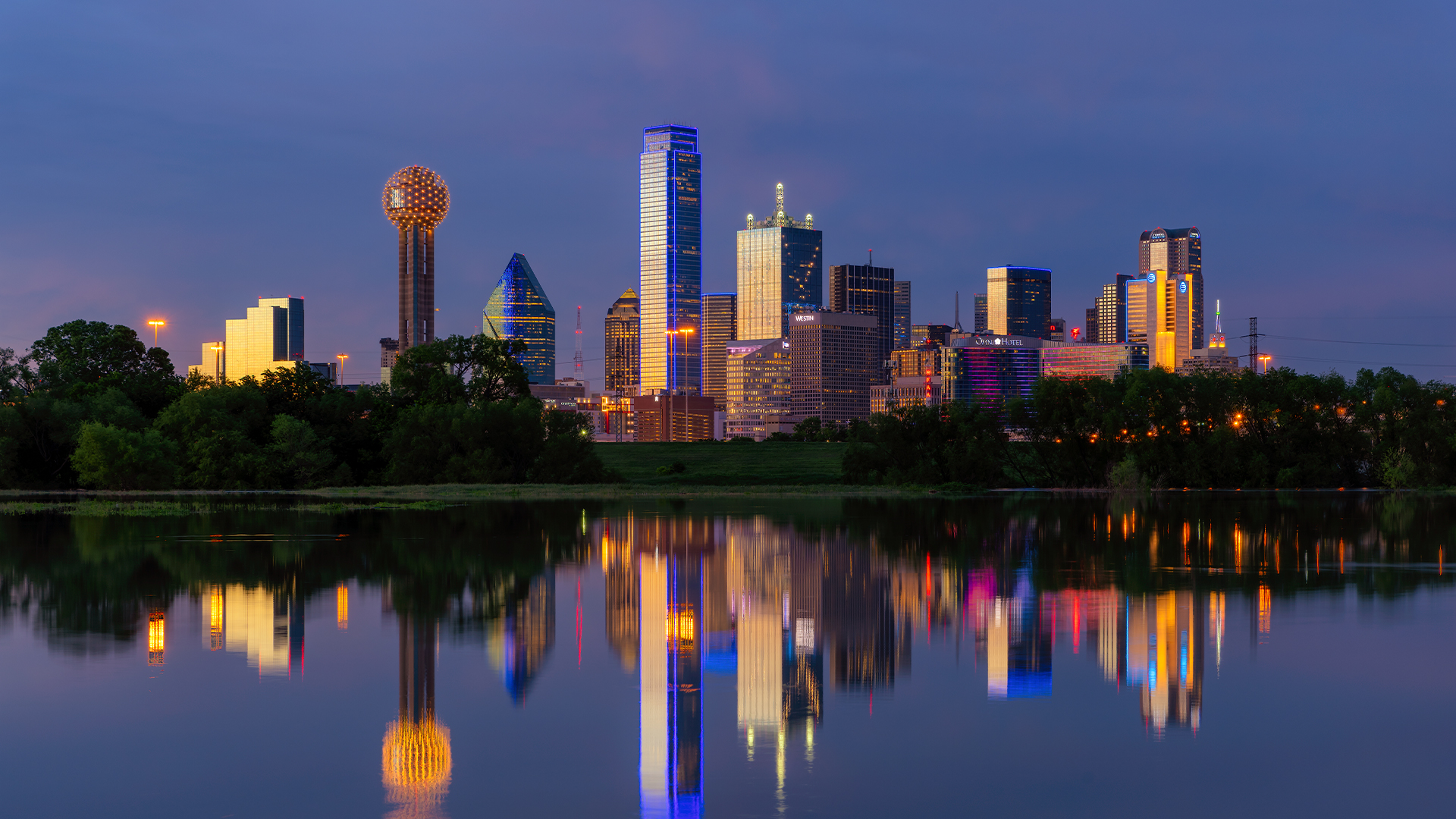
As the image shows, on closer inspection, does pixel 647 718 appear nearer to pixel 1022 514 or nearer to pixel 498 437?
pixel 1022 514

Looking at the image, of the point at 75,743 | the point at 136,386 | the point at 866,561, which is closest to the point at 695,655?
the point at 75,743

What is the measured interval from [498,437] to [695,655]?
2453 inches

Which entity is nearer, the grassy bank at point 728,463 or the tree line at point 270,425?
the tree line at point 270,425

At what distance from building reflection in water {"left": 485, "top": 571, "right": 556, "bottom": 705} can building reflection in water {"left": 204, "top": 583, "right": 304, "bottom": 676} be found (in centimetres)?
293

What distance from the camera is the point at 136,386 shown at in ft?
274

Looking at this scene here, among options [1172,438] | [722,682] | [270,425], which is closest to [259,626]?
[722,682]

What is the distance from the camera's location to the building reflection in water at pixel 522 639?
16.8 meters

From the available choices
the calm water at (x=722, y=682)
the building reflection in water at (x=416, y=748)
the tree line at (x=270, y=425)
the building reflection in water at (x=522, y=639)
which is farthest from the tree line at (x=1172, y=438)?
the building reflection in water at (x=416, y=748)

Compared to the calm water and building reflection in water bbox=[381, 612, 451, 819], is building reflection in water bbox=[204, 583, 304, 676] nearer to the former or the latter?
the calm water

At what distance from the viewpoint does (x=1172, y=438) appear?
3307 inches

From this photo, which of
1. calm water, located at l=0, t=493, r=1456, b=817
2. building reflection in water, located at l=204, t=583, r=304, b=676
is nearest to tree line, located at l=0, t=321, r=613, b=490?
calm water, located at l=0, t=493, r=1456, b=817

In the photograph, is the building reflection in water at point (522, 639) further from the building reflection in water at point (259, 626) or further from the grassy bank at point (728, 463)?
the grassy bank at point (728, 463)

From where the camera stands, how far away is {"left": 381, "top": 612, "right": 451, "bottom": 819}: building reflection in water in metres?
11.1

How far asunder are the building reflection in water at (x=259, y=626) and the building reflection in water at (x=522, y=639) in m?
2.93
